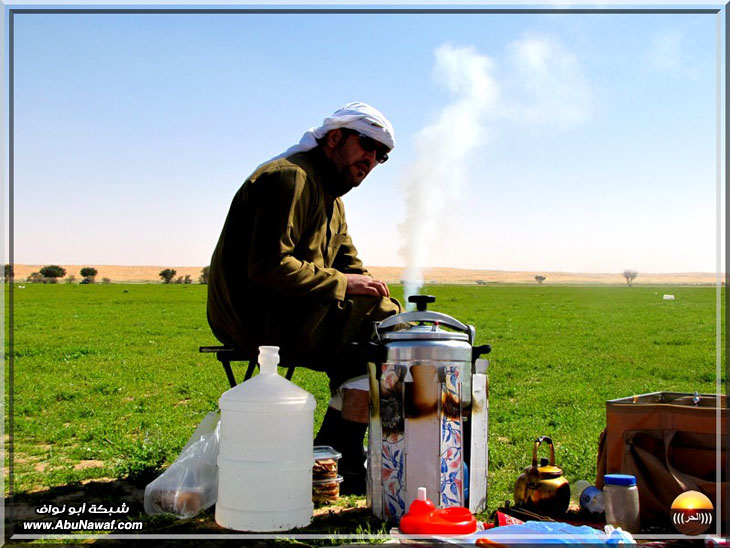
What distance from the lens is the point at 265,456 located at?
3881mm

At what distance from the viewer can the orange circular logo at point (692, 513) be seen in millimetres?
3648

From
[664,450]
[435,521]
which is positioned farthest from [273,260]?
[664,450]

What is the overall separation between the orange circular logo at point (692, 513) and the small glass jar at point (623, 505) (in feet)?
0.60

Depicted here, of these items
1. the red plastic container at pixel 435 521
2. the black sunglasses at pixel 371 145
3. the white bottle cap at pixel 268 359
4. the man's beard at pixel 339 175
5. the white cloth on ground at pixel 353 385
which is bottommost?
the red plastic container at pixel 435 521

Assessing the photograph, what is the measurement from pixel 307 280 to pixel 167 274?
77.0m

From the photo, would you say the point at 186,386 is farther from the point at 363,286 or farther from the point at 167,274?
the point at 167,274

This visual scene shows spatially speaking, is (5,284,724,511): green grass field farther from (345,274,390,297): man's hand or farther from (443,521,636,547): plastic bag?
(345,274,390,297): man's hand

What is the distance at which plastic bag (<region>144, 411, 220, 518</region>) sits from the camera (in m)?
3.91

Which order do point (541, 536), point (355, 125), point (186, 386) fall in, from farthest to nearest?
point (186, 386), point (355, 125), point (541, 536)

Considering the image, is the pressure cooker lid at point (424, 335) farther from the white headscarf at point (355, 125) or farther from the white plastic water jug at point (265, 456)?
the white headscarf at point (355, 125)

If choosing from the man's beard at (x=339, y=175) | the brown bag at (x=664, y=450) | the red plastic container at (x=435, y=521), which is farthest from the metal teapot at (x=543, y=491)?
the man's beard at (x=339, y=175)

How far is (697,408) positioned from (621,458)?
0.49 metres

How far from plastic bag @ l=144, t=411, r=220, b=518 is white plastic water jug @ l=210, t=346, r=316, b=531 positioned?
0.17 meters

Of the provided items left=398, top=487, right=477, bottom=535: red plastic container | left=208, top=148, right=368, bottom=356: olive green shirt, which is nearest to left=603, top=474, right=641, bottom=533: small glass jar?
left=398, top=487, right=477, bottom=535: red plastic container
